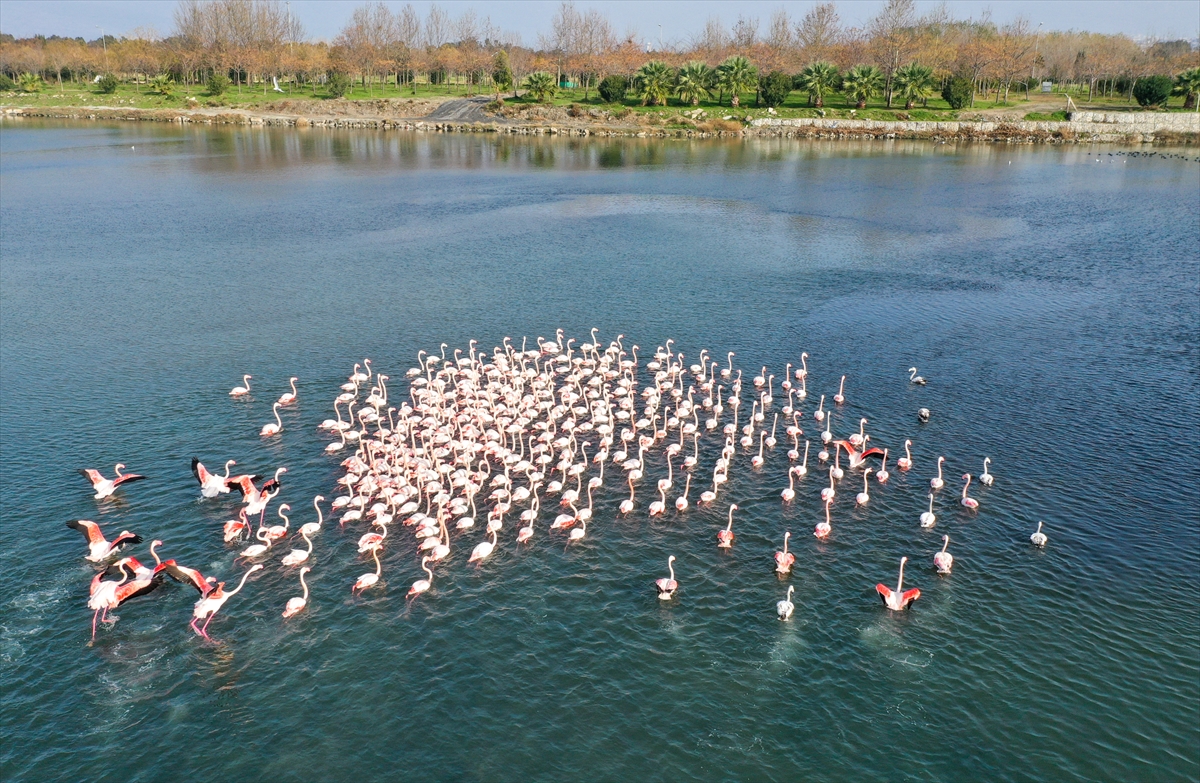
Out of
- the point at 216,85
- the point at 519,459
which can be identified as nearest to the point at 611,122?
the point at 216,85

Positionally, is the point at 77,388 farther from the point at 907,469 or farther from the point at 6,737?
the point at 907,469

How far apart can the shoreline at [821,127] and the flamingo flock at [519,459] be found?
13024 centimetres

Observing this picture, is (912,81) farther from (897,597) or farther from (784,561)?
(897,597)

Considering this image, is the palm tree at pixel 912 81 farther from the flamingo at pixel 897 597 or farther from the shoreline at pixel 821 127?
the flamingo at pixel 897 597

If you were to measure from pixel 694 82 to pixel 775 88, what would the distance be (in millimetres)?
17352

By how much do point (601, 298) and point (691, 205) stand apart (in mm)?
40262

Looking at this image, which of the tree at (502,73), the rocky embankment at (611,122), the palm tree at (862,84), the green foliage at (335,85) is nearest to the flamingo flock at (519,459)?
the rocky embankment at (611,122)

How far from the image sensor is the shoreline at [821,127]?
157 metres

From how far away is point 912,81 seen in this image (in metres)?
167

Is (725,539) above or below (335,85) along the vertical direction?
below

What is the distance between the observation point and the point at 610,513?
32312 mm

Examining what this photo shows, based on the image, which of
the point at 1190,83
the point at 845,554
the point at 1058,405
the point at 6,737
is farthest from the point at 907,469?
the point at 1190,83

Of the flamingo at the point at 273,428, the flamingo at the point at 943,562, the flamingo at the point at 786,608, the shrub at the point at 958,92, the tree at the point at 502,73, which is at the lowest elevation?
the flamingo at the point at 786,608

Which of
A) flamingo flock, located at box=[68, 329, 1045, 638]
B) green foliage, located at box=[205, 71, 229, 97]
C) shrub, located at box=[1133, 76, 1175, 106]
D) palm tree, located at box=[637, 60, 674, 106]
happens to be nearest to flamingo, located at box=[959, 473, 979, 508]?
flamingo flock, located at box=[68, 329, 1045, 638]
